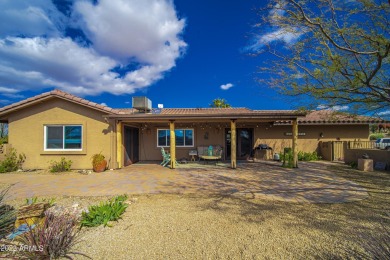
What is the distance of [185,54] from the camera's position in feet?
53.5

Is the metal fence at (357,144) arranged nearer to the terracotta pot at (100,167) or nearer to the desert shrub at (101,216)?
the desert shrub at (101,216)

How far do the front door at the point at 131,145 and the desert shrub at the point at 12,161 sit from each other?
4.96 m

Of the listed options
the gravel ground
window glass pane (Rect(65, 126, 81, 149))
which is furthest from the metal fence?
window glass pane (Rect(65, 126, 81, 149))

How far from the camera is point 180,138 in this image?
13086mm

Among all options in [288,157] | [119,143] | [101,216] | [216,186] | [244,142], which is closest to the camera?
[101,216]

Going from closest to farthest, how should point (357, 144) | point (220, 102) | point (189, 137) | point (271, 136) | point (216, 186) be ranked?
point (216, 186), point (357, 144), point (189, 137), point (271, 136), point (220, 102)

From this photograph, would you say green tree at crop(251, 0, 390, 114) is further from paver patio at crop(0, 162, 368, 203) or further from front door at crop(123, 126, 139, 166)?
front door at crop(123, 126, 139, 166)

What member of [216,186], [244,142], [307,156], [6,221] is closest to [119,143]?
[216,186]

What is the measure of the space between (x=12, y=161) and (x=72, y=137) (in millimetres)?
2964

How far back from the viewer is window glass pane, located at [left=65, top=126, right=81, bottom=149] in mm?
9977

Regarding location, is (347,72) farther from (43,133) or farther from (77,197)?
(43,133)

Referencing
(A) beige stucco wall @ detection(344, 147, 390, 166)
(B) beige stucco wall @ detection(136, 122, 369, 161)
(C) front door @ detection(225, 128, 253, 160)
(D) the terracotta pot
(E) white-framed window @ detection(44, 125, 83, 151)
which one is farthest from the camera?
(C) front door @ detection(225, 128, 253, 160)

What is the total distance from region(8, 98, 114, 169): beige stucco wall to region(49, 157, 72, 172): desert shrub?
261mm

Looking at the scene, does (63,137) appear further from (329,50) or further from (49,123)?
(329,50)
